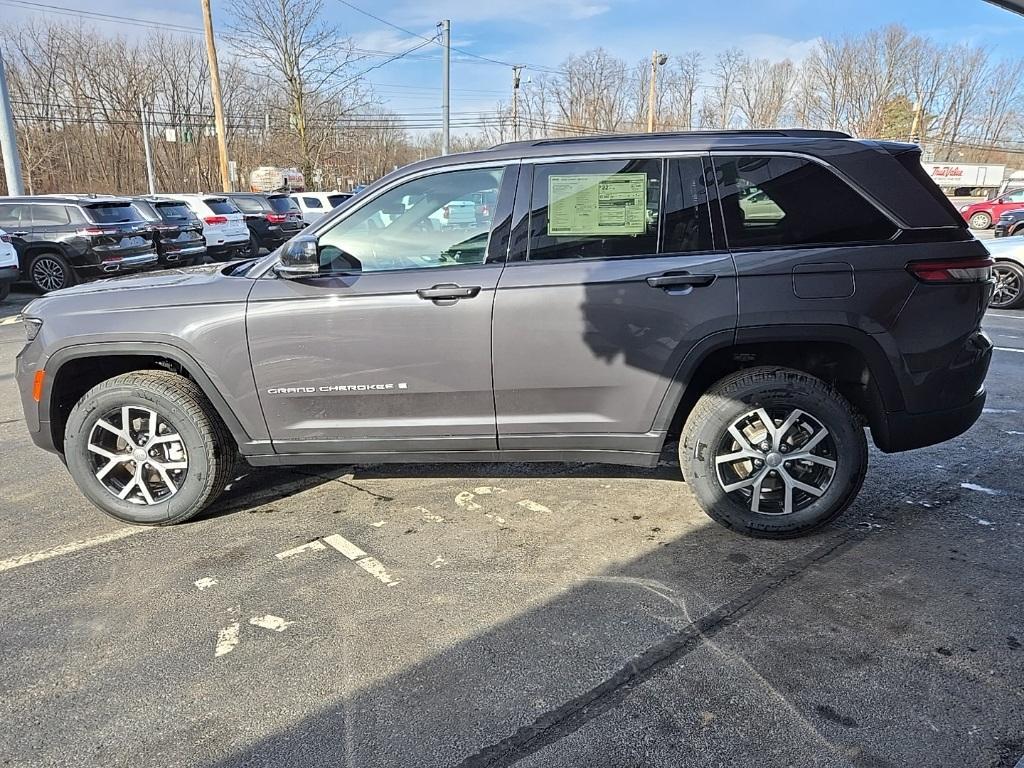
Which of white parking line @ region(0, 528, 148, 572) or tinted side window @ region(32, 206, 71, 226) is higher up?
tinted side window @ region(32, 206, 71, 226)

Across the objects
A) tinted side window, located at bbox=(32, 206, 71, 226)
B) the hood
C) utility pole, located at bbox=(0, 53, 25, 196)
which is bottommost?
the hood

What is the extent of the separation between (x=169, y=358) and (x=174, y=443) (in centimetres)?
44

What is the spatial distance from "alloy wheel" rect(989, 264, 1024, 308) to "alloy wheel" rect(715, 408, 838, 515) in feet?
29.0

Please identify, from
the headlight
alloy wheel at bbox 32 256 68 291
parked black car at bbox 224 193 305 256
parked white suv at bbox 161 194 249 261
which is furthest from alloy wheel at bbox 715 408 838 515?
parked black car at bbox 224 193 305 256

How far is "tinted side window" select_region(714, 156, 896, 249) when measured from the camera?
129 inches

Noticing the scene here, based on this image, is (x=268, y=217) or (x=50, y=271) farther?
(x=268, y=217)

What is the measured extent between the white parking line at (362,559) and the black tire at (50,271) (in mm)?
11317

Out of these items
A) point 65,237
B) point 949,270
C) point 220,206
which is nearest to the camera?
point 949,270

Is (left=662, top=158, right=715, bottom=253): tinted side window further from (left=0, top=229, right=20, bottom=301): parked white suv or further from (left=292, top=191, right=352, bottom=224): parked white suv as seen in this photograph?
(left=292, top=191, right=352, bottom=224): parked white suv

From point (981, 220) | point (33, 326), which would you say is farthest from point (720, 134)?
point (981, 220)

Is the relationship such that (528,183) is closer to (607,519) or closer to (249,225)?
(607,519)

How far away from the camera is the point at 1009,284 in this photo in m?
10.3

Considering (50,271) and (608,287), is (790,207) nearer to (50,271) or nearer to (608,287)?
(608,287)

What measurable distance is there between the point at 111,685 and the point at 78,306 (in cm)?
198
